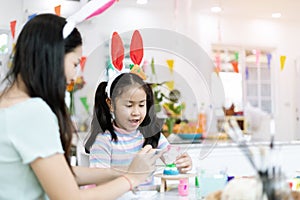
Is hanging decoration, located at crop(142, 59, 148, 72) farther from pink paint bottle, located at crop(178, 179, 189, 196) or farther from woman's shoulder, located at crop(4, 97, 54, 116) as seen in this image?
woman's shoulder, located at crop(4, 97, 54, 116)

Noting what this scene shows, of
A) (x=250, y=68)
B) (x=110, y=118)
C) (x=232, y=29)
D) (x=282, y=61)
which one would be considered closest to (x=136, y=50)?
(x=110, y=118)

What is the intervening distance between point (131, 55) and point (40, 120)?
2.26 ft

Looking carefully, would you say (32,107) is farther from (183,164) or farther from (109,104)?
(183,164)

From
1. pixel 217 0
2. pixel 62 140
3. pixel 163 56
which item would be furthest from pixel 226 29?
pixel 62 140

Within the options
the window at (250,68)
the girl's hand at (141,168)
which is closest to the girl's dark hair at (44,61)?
the girl's hand at (141,168)

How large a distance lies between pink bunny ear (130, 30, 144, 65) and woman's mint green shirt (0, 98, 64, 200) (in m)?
0.64

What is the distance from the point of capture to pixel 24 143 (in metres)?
0.77

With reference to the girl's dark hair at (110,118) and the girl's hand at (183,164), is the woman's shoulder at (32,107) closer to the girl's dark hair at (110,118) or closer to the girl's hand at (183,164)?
the girl's dark hair at (110,118)

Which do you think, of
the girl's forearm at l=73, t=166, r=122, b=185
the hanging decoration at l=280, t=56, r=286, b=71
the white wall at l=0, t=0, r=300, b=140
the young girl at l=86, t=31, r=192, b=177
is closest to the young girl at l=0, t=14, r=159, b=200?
the girl's forearm at l=73, t=166, r=122, b=185

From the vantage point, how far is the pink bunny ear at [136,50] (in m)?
1.40

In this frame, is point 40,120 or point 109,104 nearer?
point 40,120

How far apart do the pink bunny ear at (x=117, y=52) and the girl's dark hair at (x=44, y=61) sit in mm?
533

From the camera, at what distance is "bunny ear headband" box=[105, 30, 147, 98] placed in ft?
4.42

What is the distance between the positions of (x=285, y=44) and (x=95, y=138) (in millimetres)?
5593
